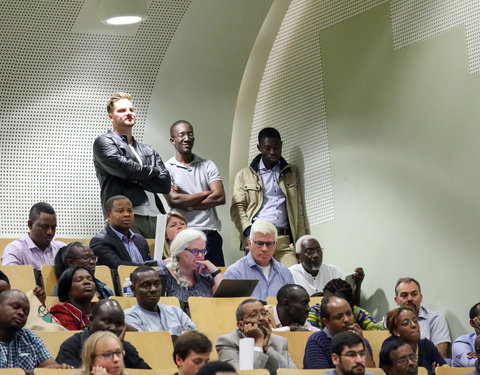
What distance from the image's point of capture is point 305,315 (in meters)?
6.06

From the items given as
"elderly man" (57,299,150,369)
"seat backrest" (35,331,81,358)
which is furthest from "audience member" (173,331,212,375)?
"seat backrest" (35,331,81,358)

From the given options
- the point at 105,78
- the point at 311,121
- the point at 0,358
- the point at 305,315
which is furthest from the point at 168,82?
the point at 0,358

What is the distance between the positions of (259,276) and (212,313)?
0.76 metres

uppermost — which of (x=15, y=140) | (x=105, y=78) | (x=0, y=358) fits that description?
(x=105, y=78)

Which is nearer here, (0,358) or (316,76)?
(0,358)

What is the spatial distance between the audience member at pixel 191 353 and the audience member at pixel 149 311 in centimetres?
109

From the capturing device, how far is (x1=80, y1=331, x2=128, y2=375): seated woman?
→ 4.33 metres

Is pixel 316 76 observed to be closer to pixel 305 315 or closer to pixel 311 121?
pixel 311 121

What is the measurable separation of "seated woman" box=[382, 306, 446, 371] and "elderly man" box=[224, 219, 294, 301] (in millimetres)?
1015

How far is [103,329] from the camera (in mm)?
4938

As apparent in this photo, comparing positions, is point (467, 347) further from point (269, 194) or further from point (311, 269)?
point (269, 194)

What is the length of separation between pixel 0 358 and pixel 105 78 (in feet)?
12.6

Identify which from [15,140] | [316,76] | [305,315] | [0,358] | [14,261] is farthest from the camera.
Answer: [316,76]

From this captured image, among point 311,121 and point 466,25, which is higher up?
point 466,25
